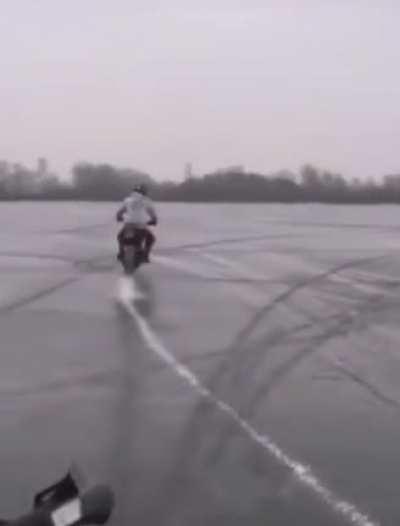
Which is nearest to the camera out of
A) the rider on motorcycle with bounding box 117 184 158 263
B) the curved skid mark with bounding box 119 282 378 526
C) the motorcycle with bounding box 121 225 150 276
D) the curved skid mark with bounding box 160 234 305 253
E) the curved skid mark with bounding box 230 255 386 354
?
the curved skid mark with bounding box 119 282 378 526

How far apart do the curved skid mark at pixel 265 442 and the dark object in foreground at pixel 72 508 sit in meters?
1.89

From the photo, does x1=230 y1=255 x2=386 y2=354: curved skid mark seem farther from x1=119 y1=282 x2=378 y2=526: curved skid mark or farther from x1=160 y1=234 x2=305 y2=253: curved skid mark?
x1=160 y1=234 x2=305 y2=253: curved skid mark

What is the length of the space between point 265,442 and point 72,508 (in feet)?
10.7

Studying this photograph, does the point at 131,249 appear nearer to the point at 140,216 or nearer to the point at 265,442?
the point at 140,216

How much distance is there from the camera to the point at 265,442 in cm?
695

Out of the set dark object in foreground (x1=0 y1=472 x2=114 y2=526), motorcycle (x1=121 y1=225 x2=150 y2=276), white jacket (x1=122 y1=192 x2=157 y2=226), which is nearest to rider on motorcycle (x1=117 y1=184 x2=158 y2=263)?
white jacket (x1=122 y1=192 x2=157 y2=226)

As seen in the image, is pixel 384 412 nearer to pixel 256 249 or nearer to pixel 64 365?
pixel 64 365

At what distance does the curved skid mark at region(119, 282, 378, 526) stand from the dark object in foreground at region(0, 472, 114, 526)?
189 centimetres

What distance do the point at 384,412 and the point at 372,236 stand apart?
31220mm

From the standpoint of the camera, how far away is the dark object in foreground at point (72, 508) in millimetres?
3840

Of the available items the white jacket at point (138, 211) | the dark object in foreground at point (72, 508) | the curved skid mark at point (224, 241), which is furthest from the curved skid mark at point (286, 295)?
the dark object in foreground at point (72, 508)

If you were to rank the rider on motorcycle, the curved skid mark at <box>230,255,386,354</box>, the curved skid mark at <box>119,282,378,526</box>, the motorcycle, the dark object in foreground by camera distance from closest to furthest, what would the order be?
1. the dark object in foreground
2. the curved skid mark at <box>119,282,378,526</box>
3. the curved skid mark at <box>230,255,386,354</box>
4. the motorcycle
5. the rider on motorcycle

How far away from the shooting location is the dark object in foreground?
151 inches

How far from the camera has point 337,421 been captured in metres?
7.66
